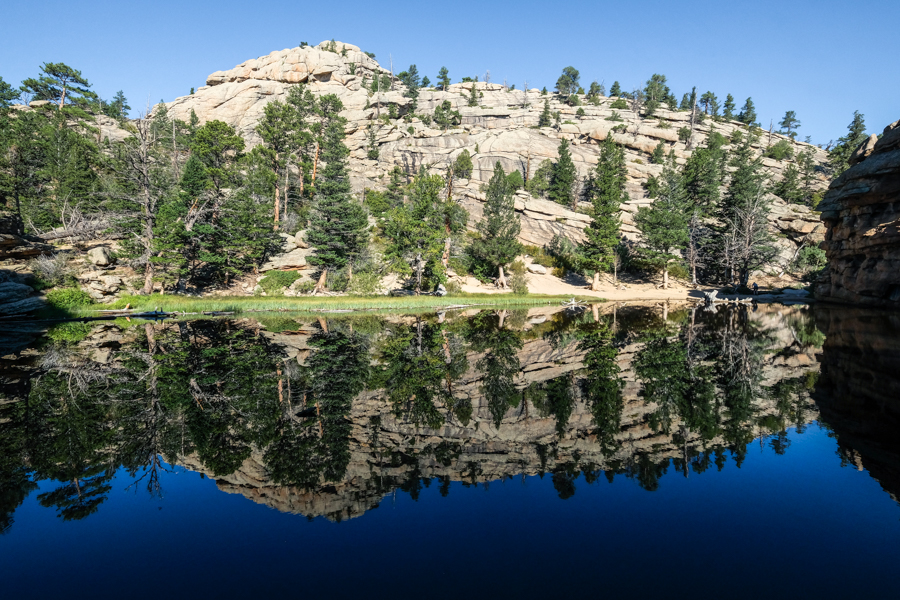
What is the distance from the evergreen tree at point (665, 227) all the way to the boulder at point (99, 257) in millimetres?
56048

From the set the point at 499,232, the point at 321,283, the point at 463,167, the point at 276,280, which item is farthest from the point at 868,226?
the point at 463,167

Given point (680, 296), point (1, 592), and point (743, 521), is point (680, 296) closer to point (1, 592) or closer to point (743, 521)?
point (743, 521)

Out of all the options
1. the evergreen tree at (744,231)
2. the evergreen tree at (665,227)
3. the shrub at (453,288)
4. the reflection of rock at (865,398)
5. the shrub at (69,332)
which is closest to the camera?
the reflection of rock at (865,398)

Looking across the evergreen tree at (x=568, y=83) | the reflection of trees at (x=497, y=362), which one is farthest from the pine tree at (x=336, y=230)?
the evergreen tree at (x=568, y=83)

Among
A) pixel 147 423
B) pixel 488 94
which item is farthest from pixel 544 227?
pixel 488 94

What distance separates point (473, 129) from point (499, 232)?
6038 centimetres

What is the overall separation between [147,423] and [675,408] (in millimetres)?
11800

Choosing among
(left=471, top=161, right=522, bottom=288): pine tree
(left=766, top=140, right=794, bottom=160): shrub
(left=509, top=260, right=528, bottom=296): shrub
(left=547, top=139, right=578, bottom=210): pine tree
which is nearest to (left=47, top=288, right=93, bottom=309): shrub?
(left=471, top=161, right=522, bottom=288): pine tree

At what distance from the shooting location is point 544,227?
204 feet

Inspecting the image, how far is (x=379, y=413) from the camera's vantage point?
981cm

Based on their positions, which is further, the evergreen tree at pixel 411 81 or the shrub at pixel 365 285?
the evergreen tree at pixel 411 81

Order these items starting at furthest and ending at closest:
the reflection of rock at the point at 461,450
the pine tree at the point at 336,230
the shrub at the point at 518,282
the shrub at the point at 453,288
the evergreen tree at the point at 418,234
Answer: the shrub at the point at 518,282, the shrub at the point at 453,288, the pine tree at the point at 336,230, the evergreen tree at the point at 418,234, the reflection of rock at the point at 461,450

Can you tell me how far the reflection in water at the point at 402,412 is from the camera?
22.8 feet

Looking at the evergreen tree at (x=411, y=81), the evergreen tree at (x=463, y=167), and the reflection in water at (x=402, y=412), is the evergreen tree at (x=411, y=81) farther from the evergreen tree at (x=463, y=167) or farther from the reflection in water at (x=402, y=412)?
the reflection in water at (x=402, y=412)
